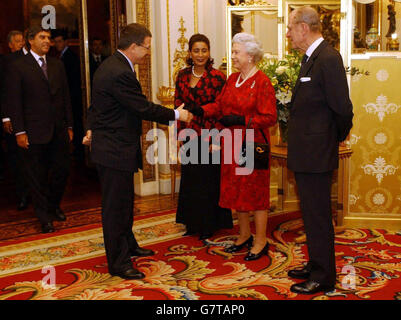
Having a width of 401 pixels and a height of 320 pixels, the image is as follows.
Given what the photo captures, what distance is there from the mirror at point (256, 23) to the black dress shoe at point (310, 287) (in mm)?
2829

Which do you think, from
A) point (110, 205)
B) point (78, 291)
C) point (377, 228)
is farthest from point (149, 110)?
point (377, 228)

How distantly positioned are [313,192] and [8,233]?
2985 millimetres

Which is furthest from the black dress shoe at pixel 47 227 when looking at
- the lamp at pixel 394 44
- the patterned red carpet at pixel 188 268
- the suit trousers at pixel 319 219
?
the lamp at pixel 394 44

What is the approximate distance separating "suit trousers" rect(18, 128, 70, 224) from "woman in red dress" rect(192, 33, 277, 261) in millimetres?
1579

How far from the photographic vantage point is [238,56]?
3.76m

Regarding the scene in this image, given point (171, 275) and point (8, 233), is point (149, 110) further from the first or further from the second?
point (8, 233)

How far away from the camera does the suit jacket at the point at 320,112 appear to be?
2.99 metres

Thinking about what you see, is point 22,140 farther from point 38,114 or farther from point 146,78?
point 146,78

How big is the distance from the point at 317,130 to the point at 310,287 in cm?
100

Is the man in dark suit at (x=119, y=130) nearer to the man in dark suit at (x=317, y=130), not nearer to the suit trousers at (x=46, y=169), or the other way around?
the man in dark suit at (x=317, y=130)

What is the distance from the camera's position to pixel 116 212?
3537 millimetres

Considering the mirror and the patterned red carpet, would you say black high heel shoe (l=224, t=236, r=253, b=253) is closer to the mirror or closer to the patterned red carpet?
the patterned red carpet

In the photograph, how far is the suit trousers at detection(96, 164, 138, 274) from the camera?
3510 millimetres

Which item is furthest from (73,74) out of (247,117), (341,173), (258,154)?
(258,154)
